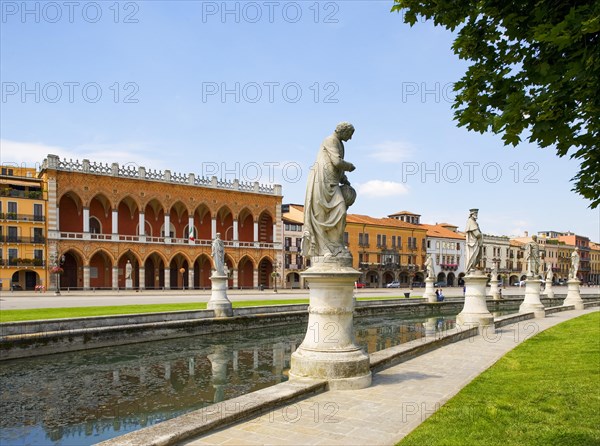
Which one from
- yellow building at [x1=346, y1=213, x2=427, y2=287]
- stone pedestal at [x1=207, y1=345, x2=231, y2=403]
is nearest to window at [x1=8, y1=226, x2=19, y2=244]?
stone pedestal at [x1=207, y1=345, x2=231, y2=403]

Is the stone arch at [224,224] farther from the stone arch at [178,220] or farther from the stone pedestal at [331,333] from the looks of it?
the stone pedestal at [331,333]

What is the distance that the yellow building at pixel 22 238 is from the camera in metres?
43.4

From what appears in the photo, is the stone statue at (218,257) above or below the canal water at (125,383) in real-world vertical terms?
above

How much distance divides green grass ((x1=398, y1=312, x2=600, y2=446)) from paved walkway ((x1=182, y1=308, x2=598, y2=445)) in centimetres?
24

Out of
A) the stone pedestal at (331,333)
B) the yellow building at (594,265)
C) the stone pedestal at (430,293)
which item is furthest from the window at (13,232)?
the yellow building at (594,265)

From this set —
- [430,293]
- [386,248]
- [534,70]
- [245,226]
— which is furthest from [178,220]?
[534,70]

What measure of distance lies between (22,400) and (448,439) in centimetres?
702

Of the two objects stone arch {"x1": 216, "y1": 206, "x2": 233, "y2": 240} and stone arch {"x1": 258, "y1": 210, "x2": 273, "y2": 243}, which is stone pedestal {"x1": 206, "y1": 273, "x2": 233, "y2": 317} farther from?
stone arch {"x1": 258, "y1": 210, "x2": 273, "y2": 243}

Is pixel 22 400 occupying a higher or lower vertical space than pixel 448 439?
lower

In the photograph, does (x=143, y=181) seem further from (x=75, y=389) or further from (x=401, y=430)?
(x=401, y=430)

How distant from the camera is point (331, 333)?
23.1 ft

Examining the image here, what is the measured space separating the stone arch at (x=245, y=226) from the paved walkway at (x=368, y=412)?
49.4m

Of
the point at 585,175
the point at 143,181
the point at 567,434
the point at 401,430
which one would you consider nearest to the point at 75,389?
the point at 401,430

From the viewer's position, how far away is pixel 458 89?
16.1 ft
